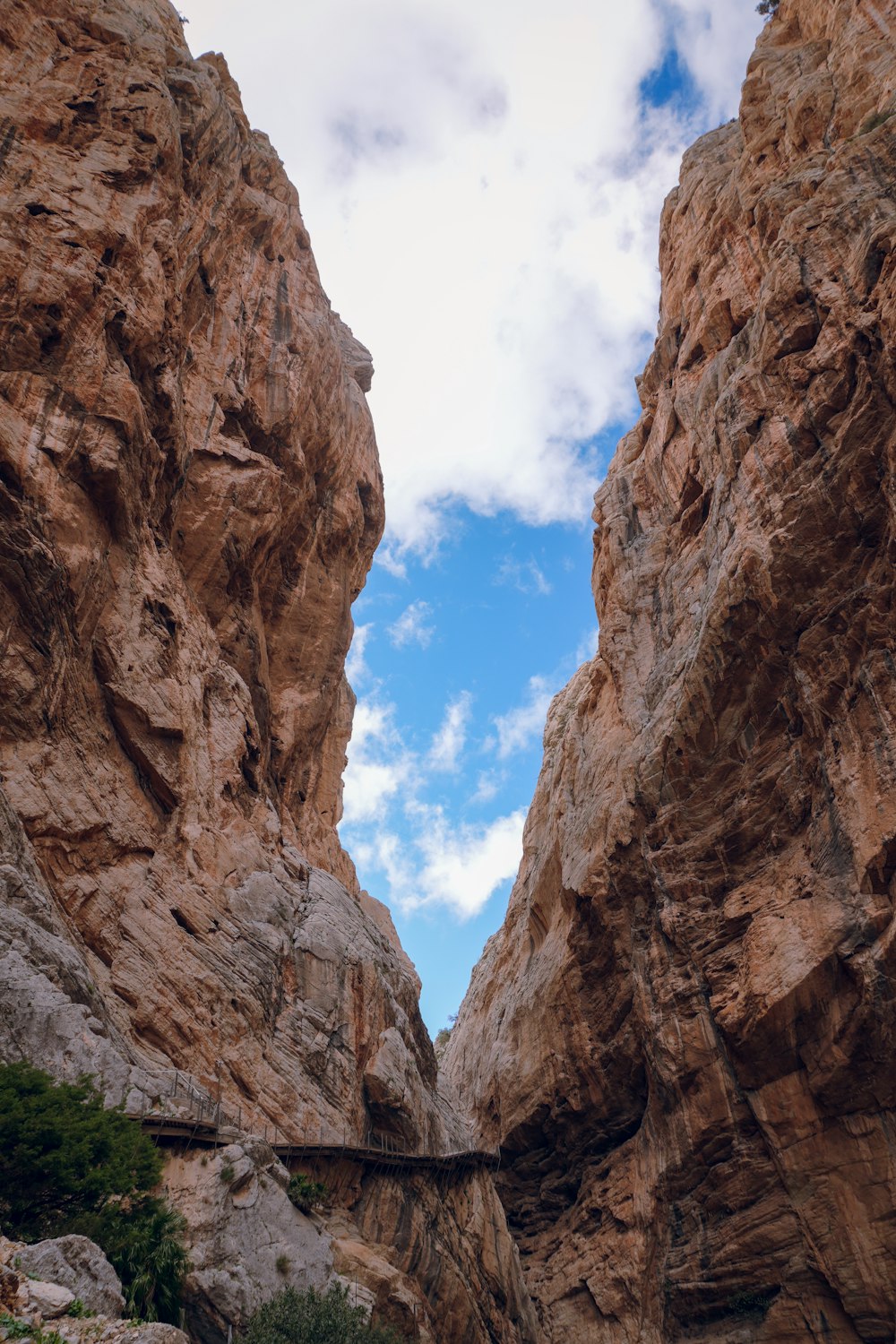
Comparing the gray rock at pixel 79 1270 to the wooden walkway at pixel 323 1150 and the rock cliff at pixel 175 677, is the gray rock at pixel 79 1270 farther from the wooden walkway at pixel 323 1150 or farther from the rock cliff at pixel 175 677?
the wooden walkway at pixel 323 1150

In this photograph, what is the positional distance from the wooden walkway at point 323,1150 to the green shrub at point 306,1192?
2.09 feet

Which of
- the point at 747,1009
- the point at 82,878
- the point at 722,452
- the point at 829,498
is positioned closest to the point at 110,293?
the point at 82,878

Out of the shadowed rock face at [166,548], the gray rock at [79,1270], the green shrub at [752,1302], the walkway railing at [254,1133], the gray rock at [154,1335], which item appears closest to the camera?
the gray rock at [154,1335]

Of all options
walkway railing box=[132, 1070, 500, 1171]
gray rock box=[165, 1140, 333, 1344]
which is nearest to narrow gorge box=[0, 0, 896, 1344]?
gray rock box=[165, 1140, 333, 1344]

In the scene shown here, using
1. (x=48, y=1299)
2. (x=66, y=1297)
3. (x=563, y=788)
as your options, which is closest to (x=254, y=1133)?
(x=66, y=1297)

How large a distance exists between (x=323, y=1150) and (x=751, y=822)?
1416 centimetres

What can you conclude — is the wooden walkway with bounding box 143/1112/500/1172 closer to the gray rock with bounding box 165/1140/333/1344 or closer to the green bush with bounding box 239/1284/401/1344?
the gray rock with bounding box 165/1140/333/1344

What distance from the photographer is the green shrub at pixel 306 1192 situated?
70.8ft

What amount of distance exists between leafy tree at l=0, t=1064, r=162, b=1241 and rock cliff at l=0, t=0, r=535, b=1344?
1630mm

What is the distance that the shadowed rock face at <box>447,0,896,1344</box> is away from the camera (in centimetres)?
2372

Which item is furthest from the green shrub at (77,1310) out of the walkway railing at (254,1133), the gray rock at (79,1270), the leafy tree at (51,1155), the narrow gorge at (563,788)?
the walkway railing at (254,1133)

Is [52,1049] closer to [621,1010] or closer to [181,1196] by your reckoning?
[181,1196]

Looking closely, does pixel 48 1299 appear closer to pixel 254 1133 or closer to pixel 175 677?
pixel 254 1133

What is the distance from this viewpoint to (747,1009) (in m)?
25.4
